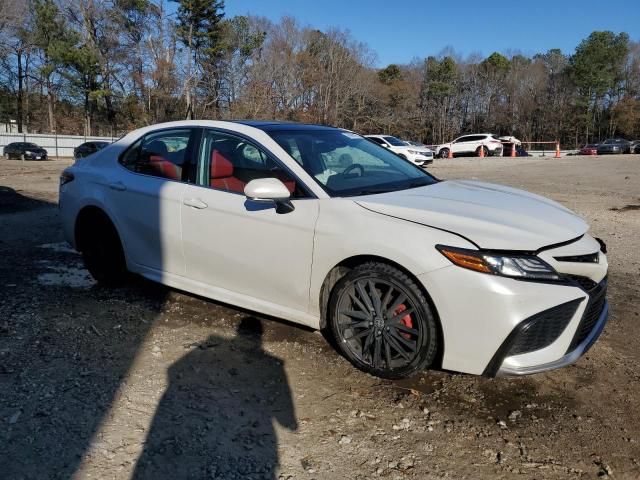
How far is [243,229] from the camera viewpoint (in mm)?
3639

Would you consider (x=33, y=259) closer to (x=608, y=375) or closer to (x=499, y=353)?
(x=499, y=353)

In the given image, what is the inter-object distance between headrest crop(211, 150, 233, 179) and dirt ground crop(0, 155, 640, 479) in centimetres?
114

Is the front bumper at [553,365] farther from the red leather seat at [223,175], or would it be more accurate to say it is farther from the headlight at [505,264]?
the red leather seat at [223,175]

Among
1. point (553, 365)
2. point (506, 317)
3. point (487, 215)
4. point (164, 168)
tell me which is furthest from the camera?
point (164, 168)

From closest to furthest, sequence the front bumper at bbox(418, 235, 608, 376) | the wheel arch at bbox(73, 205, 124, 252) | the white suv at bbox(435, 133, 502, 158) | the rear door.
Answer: the front bumper at bbox(418, 235, 608, 376)
the rear door
the wheel arch at bbox(73, 205, 124, 252)
the white suv at bbox(435, 133, 502, 158)

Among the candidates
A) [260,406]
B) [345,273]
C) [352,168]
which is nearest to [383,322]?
[345,273]

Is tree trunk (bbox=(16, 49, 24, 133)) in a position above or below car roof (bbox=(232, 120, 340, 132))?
above

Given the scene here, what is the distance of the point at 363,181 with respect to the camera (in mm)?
3748

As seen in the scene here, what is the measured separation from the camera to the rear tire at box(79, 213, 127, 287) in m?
4.67

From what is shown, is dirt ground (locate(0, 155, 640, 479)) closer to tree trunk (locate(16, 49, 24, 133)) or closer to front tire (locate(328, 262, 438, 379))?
front tire (locate(328, 262, 438, 379))

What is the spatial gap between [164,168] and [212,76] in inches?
2169

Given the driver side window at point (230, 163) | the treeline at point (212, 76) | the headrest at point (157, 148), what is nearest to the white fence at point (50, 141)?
the treeline at point (212, 76)

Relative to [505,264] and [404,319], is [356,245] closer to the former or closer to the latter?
[404,319]

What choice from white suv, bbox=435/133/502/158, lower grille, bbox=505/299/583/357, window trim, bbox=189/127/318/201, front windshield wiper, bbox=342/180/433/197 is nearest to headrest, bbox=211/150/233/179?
window trim, bbox=189/127/318/201
